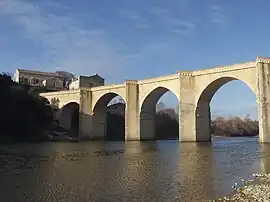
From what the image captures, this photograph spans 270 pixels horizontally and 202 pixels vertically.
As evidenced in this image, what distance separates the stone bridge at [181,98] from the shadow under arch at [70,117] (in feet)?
9.52

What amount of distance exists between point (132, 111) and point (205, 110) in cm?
1378

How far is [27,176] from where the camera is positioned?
52.7 feet

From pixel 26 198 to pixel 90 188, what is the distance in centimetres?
249

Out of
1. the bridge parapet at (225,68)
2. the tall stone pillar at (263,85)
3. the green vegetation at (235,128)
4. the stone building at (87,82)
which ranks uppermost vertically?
the stone building at (87,82)

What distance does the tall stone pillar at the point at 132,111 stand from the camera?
60219 mm

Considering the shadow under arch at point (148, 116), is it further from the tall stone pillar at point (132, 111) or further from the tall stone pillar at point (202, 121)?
the tall stone pillar at point (202, 121)

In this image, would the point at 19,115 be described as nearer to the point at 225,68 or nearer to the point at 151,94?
the point at 151,94

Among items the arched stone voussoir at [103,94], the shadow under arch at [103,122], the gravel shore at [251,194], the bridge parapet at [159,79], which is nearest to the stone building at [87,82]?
the shadow under arch at [103,122]

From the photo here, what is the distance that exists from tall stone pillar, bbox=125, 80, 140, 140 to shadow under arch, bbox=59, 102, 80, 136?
19.3 m

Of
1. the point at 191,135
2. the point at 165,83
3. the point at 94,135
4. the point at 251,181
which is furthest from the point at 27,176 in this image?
the point at 94,135

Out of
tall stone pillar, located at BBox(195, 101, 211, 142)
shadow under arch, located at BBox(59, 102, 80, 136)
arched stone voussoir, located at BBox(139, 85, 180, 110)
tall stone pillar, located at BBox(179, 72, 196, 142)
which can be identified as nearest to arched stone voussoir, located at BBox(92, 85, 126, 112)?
arched stone voussoir, located at BBox(139, 85, 180, 110)

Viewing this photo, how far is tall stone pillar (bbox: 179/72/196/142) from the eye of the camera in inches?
2015

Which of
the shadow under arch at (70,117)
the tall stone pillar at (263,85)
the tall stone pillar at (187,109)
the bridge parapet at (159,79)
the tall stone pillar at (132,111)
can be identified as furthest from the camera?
the shadow under arch at (70,117)

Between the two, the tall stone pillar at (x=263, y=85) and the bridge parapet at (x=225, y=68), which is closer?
the tall stone pillar at (x=263, y=85)
